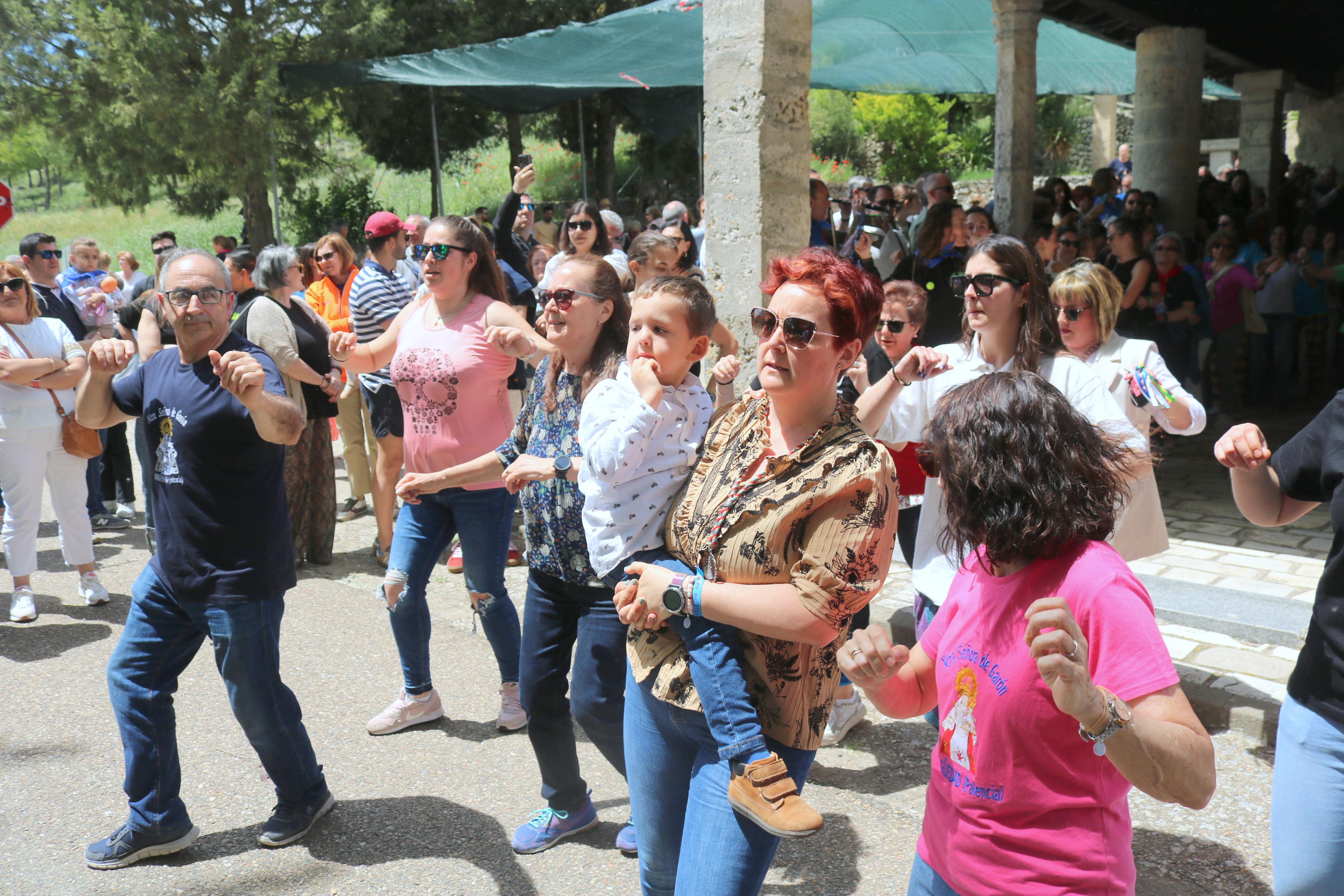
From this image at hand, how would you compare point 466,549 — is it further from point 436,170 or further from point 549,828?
point 436,170

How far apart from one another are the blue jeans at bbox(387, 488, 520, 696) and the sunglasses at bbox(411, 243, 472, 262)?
37.4 inches

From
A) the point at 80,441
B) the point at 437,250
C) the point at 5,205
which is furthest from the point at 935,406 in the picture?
the point at 5,205

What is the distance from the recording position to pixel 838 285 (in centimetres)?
229

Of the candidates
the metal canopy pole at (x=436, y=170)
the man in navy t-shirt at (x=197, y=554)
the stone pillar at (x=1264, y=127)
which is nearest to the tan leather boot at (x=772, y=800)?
the man in navy t-shirt at (x=197, y=554)

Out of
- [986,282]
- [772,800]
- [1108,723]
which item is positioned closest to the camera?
[1108,723]

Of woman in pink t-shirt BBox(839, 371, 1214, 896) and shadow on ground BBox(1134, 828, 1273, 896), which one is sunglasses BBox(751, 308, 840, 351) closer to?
woman in pink t-shirt BBox(839, 371, 1214, 896)

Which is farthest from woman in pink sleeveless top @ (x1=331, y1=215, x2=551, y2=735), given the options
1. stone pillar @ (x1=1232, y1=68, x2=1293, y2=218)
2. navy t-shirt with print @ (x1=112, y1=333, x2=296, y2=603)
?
stone pillar @ (x1=1232, y1=68, x2=1293, y2=218)

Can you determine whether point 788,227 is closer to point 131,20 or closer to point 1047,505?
point 1047,505

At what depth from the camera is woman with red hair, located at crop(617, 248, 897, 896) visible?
212 cm

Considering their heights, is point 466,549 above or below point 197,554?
below

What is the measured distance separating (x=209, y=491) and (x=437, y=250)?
4.48ft

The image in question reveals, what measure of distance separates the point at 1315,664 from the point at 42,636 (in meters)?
6.08

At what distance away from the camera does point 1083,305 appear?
12.4 feet

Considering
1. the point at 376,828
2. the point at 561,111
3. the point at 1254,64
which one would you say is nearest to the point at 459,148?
the point at 561,111
